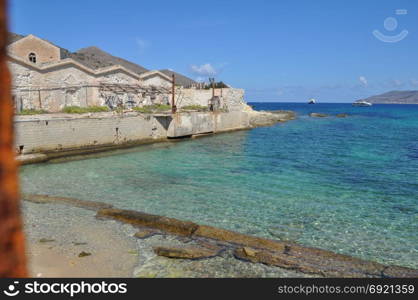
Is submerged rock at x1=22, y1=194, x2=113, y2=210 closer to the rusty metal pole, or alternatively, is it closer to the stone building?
the rusty metal pole

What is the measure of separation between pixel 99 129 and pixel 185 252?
17.2m

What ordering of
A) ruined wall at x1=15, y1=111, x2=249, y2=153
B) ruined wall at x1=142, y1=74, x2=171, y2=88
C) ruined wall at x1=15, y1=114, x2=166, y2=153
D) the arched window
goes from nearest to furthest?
ruined wall at x1=15, y1=114, x2=166, y2=153 < ruined wall at x1=15, y1=111, x2=249, y2=153 < the arched window < ruined wall at x1=142, y1=74, x2=171, y2=88

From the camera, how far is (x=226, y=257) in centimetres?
746

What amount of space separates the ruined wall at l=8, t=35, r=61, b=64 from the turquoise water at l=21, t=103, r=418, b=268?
51.3 ft

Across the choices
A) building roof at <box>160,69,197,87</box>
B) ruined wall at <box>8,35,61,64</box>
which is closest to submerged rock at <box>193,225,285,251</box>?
ruined wall at <box>8,35,61,64</box>

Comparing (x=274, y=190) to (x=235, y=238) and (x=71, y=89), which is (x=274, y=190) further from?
(x=71, y=89)

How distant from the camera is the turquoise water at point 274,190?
9.20 m

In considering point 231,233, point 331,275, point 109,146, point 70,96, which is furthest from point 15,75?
point 331,275

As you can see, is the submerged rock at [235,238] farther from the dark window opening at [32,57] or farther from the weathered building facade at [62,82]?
the dark window opening at [32,57]

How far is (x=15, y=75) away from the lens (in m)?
24.8

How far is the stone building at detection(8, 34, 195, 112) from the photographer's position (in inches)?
998

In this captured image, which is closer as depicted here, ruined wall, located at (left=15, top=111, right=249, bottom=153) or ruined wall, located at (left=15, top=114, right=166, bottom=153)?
ruined wall, located at (left=15, top=114, right=166, bottom=153)

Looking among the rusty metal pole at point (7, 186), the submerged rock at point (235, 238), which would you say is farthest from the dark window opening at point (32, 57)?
the rusty metal pole at point (7, 186)

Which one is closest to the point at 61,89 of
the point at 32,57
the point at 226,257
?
the point at 32,57
